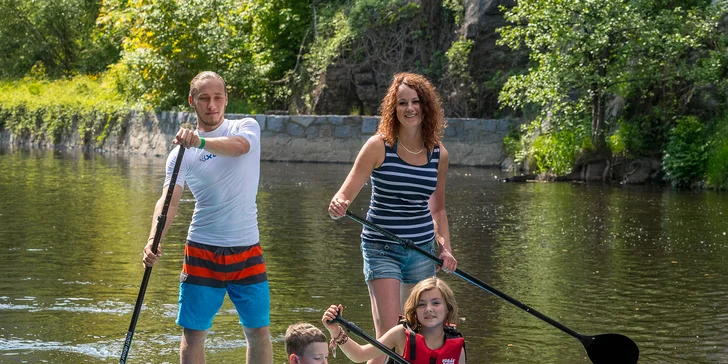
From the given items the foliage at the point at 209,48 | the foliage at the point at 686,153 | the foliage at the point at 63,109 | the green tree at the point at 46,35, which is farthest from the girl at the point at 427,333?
the green tree at the point at 46,35

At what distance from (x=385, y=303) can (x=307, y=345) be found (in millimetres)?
825

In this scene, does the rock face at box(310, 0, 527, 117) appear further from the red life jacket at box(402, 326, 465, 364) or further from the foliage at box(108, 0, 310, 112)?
the red life jacket at box(402, 326, 465, 364)

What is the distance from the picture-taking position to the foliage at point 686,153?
64.9 feet

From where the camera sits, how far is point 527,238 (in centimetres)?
1312

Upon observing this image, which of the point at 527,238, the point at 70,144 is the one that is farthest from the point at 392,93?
the point at 70,144

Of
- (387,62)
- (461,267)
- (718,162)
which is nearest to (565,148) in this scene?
(718,162)

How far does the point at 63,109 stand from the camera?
3597 centimetres

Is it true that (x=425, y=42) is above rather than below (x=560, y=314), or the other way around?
above

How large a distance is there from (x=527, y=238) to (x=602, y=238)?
0.81m

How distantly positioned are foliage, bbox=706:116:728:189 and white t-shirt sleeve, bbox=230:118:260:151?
573 inches

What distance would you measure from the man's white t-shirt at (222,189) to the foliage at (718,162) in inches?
577

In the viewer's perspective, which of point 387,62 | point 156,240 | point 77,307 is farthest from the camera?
point 387,62

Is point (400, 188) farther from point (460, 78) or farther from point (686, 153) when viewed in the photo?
point (460, 78)

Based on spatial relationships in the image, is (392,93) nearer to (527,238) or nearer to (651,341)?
(651,341)
